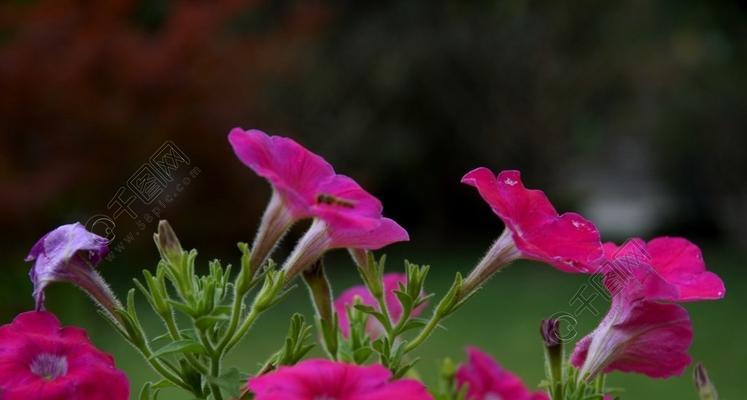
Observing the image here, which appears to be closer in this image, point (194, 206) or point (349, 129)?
point (194, 206)

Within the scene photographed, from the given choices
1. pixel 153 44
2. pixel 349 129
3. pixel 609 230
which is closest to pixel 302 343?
pixel 153 44

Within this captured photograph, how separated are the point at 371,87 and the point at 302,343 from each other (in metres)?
9.46

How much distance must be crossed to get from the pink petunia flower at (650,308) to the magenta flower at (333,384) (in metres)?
0.21

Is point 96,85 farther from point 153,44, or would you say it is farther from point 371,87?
point 371,87

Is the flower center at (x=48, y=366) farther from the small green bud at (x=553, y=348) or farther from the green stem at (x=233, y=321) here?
the small green bud at (x=553, y=348)

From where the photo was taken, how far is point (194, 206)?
8445 mm

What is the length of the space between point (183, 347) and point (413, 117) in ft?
31.7

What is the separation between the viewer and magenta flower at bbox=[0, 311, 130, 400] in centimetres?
76

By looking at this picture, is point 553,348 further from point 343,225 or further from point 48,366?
point 48,366

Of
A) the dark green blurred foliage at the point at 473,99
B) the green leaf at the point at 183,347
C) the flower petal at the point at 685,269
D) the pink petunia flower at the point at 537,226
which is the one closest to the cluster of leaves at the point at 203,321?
the green leaf at the point at 183,347

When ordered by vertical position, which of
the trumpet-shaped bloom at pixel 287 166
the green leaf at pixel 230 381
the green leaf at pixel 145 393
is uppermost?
the trumpet-shaped bloom at pixel 287 166

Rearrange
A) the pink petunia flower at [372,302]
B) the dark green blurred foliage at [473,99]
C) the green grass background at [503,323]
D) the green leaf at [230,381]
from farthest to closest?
1. the dark green blurred foliage at [473,99]
2. the green grass background at [503,323]
3. the pink petunia flower at [372,302]
4. the green leaf at [230,381]

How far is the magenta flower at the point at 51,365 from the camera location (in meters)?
0.76

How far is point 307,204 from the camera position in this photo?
0.75 metres
